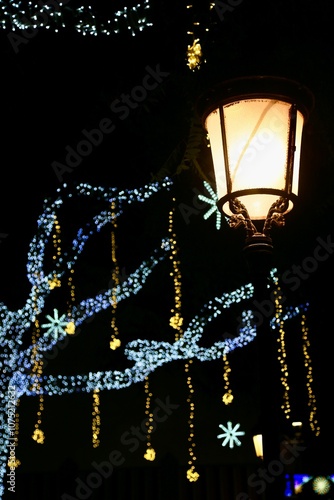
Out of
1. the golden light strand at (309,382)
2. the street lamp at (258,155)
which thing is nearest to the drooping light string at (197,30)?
the street lamp at (258,155)

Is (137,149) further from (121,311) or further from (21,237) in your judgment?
(121,311)

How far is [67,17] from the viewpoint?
482cm

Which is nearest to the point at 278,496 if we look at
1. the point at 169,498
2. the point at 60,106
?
the point at 60,106

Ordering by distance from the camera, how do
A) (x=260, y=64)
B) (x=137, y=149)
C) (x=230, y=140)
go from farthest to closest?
(x=137, y=149) → (x=260, y=64) → (x=230, y=140)

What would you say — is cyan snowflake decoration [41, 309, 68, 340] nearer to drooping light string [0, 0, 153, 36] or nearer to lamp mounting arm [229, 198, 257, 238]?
drooping light string [0, 0, 153, 36]

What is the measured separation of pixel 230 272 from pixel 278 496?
17.4 feet

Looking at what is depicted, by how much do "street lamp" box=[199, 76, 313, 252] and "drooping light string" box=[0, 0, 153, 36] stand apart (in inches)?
87.5

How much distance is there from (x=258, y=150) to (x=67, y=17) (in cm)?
265

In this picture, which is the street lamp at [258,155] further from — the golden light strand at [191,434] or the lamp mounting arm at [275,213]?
the golden light strand at [191,434]

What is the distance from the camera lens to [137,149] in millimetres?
6980

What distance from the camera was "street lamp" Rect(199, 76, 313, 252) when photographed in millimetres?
2785

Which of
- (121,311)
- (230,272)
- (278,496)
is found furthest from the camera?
(121,311)

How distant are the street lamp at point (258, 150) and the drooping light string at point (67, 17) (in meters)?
2.22

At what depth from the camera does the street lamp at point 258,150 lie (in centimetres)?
279
